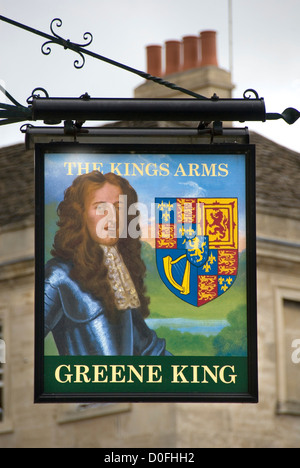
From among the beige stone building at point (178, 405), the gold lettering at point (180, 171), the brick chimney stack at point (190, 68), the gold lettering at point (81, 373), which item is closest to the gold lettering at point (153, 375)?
the gold lettering at point (81, 373)

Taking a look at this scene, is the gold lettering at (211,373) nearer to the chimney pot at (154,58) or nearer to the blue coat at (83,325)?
the blue coat at (83,325)

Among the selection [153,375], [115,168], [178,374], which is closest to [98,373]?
[153,375]

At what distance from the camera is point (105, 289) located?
943cm

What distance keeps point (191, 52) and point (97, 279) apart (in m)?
23.5

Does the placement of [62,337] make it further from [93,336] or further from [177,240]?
[177,240]

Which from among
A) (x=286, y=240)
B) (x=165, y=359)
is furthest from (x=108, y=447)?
(x=165, y=359)

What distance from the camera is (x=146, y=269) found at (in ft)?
31.3

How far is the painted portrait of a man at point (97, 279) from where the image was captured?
9344 millimetres

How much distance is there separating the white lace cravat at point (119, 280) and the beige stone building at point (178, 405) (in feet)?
58.2

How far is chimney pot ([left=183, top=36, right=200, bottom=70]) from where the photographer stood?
106 ft

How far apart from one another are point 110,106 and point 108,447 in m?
18.8

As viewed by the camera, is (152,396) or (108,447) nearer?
(152,396)

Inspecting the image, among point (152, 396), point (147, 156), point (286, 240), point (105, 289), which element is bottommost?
point (152, 396)

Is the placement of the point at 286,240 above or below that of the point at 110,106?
above
